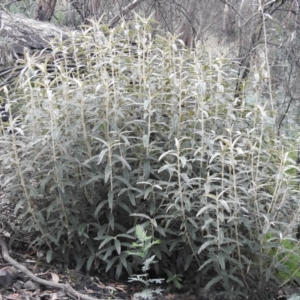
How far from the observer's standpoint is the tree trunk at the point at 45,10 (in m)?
8.24

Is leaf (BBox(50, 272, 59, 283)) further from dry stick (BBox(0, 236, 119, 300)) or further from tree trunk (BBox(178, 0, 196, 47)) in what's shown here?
tree trunk (BBox(178, 0, 196, 47))

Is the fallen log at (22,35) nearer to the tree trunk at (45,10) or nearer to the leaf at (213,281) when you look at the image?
the tree trunk at (45,10)

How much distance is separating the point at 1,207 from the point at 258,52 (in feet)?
9.51

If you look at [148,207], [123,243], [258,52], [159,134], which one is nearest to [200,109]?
[159,134]

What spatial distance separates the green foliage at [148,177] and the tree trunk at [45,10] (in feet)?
15.6

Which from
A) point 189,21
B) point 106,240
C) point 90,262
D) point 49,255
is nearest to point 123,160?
point 106,240

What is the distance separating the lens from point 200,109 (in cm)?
345

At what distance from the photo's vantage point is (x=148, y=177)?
3.46m

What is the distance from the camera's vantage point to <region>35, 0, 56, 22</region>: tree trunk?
8.24 meters

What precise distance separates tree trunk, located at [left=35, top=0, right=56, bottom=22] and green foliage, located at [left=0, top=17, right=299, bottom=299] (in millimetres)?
4759

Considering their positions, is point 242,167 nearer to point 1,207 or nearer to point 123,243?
point 123,243

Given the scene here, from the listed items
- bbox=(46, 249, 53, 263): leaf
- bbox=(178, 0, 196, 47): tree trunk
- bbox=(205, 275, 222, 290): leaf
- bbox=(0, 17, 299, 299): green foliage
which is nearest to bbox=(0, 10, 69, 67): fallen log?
bbox=(178, 0, 196, 47): tree trunk

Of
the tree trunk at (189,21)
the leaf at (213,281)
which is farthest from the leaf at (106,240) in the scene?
the tree trunk at (189,21)

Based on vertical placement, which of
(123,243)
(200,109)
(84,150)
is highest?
(200,109)
